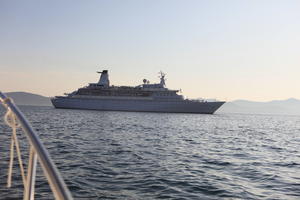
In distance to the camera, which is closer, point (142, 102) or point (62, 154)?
point (62, 154)

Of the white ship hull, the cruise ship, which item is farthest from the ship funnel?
the white ship hull

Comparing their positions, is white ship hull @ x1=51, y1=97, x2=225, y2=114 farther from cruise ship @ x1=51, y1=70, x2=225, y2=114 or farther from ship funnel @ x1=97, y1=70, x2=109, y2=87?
ship funnel @ x1=97, y1=70, x2=109, y2=87

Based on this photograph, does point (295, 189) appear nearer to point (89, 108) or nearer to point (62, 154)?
point (62, 154)

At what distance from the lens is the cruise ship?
74688 mm

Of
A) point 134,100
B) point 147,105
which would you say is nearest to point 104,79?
point 134,100

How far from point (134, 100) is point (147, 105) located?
13.0 ft

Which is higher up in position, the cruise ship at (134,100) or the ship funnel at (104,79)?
the ship funnel at (104,79)

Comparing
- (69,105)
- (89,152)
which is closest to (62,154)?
(89,152)

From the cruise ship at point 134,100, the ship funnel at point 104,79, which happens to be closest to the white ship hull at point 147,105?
the cruise ship at point 134,100

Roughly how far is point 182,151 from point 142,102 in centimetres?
6113

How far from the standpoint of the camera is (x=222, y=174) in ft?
30.0

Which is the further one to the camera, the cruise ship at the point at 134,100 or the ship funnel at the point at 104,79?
the ship funnel at the point at 104,79

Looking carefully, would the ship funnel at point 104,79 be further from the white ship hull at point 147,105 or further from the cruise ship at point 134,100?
the white ship hull at point 147,105

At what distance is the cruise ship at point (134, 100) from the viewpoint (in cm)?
7469
